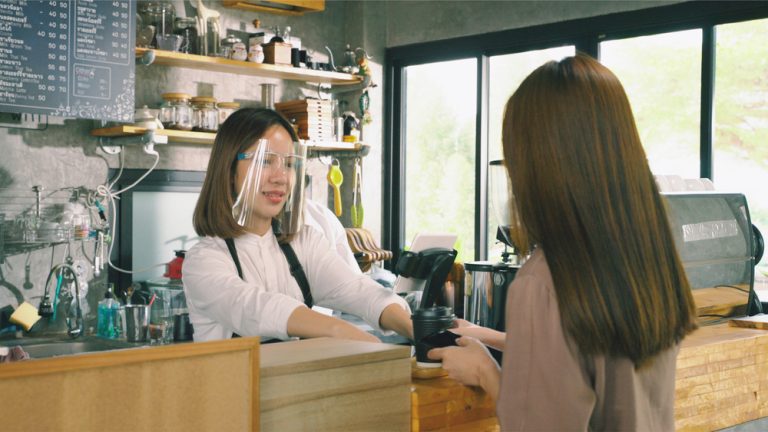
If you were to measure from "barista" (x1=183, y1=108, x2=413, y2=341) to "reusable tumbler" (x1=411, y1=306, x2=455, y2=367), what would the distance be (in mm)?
360

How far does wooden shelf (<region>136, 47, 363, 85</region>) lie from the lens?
416cm

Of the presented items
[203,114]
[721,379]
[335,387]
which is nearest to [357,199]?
[203,114]

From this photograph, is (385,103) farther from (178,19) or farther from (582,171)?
(582,171)

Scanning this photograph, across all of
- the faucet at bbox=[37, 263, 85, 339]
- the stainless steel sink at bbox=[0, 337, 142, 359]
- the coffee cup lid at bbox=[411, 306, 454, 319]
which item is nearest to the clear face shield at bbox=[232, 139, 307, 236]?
the coffee cup lid at bbox=[411, 306, 454, 319]

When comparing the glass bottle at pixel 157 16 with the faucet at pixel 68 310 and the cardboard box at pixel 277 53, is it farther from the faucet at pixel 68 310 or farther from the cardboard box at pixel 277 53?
the faucet at pixel 68 310

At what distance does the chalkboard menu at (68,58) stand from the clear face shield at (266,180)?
1.91 m

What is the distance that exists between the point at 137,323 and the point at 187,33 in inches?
64.3

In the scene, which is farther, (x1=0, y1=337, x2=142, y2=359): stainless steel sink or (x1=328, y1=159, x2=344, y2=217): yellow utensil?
(x1=328, y1=159, x2=344, y2=217): yellow utensil

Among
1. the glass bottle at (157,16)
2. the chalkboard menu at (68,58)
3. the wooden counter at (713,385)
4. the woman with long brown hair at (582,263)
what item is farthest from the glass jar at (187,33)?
the woman with long brown hair at (582,263)

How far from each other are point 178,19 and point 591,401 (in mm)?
3680

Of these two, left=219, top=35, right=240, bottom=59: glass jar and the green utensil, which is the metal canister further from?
the green utensil

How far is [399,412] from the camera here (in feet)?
4.58

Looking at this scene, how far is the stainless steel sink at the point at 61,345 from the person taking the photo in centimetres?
341

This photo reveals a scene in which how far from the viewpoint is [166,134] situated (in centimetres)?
410
